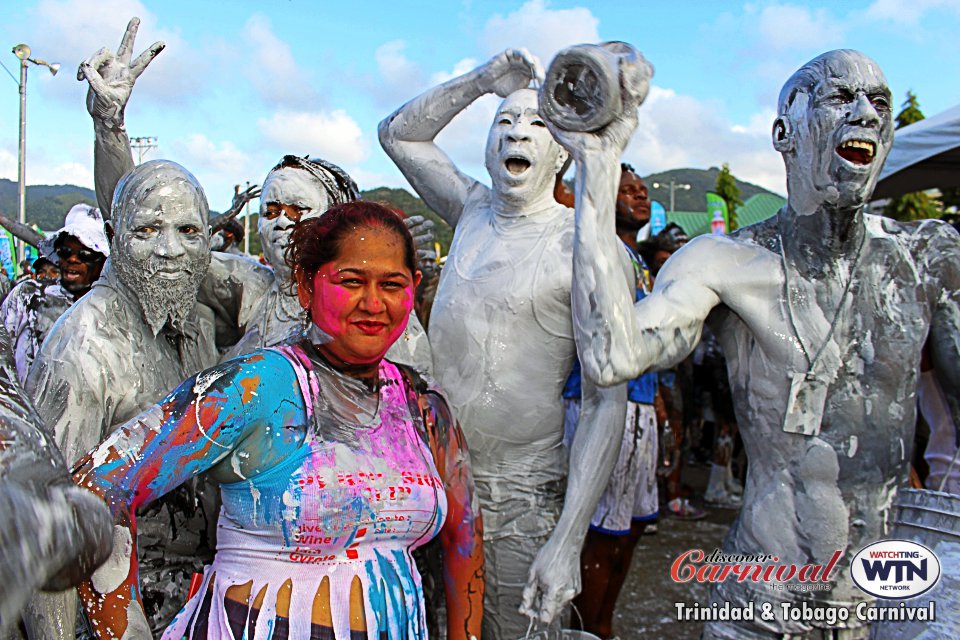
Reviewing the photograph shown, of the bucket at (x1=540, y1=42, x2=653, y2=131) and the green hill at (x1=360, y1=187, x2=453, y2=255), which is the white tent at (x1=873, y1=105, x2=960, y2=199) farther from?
the bucket at (x1=540, y1=42, x2=653, y2=131)

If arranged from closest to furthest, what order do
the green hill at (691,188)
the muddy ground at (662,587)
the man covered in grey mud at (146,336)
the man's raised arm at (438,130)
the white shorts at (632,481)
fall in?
the man covered in grey mud at (146,336) < the man's raised arm at (438,130) < the white shorts at (632,481) < the muddy ground at (662,587) < the green hill at (691,188)

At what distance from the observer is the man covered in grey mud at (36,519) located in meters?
0.67

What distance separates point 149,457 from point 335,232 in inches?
24.0

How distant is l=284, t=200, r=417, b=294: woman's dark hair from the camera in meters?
1.75

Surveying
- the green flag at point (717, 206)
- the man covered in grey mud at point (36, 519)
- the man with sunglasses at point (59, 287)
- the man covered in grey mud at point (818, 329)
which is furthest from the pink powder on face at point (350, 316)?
the green flag at point (717, 206)

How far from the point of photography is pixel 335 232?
1753 mm

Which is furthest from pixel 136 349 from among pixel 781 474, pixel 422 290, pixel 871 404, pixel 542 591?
pixel 422 290

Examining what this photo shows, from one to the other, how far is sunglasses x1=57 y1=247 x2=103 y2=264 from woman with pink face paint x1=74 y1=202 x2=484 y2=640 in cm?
262

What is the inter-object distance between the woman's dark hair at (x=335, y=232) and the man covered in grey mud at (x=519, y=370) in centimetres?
64

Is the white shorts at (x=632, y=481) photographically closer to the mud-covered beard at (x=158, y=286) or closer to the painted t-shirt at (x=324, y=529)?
the painted t-shirt at (x=324, y=529)

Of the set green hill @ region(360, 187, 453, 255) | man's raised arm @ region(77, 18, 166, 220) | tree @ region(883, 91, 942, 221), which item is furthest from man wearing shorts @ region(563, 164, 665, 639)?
tree @ region(883, 91, 942, 221)

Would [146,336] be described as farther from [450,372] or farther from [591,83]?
[591,83]

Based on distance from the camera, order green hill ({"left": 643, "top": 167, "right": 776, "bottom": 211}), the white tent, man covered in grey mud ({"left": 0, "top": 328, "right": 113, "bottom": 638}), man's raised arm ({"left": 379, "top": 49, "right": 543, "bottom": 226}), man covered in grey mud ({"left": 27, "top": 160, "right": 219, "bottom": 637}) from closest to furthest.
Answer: man covered in grey mud ({"left": 0, "top": 328, "right": 113, "bottom": 638}) → man covered in grey mud ({"left": 27, "top": 160, "right": 219, "bottom": 637}) → man's raised arm ({"left": 379, "top": 49, "right": 543, "bottom": 226}) → the white tent → green hill ({"left": 643, "top": 167, "right": 776, "bottom": 211})

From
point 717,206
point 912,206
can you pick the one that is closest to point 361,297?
point 717,206
